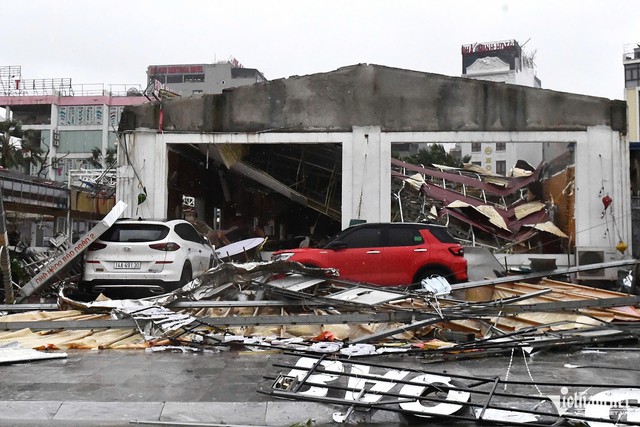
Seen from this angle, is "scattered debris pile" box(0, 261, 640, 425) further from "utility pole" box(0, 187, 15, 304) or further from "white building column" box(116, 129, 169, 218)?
"white building column" box(116, 129, 169, 218)

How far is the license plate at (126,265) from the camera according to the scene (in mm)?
11891

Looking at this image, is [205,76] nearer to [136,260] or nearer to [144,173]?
[144,173]

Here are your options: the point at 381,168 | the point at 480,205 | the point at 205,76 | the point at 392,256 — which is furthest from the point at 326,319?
the point at 205,76

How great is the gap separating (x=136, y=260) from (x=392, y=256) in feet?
15.8

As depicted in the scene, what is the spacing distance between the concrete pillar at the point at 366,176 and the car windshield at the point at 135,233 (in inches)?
241

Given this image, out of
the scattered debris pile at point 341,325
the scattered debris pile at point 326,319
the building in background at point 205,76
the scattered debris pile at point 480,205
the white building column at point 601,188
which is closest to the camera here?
the scattered debris pile at point 341,325

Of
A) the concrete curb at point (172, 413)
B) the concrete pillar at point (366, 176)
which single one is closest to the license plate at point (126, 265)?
the concrete curb at point (172, 413)

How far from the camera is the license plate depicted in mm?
11891

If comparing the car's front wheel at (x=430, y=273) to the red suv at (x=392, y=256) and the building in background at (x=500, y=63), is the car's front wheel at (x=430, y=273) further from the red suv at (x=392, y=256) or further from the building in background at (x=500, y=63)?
the building in background at (x=500, y=63)

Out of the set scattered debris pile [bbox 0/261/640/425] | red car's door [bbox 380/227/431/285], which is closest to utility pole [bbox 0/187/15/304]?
scattered debris pile [bbox 0/261/640/425]

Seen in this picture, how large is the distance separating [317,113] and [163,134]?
429 cm

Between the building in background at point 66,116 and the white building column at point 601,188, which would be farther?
the building in background at point 66,116

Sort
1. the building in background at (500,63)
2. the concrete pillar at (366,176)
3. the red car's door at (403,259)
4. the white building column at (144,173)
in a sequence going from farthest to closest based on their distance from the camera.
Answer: the building in background at (500,63), the white building column at (144,173), the concrete pillar at (366,176), the red car's door at (403,259)

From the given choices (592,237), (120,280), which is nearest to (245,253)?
(120,280)
